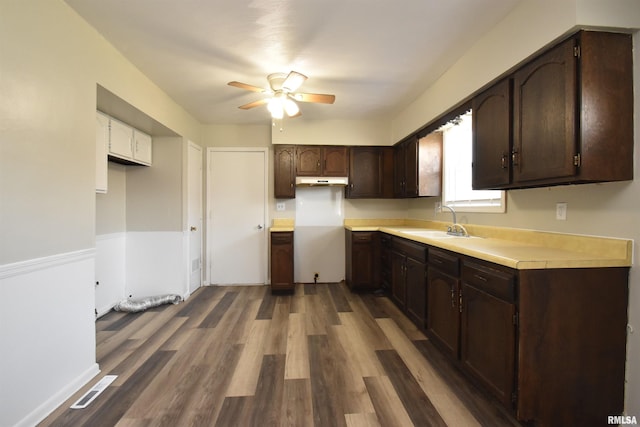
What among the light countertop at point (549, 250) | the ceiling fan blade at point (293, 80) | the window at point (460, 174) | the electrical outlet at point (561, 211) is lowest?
the light countertop at point (549, 250)

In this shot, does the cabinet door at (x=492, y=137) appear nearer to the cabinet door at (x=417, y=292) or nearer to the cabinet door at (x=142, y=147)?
the cabinet door at (x=417, y=292)

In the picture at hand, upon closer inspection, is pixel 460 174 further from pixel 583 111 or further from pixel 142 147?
pixel 142 147

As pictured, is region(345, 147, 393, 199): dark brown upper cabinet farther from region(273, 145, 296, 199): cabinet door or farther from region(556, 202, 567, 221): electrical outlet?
region(556, 202, 567, 221): electrical outlet

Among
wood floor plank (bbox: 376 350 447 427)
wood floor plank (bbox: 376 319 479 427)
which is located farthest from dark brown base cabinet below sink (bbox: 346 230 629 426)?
wood floor plank (bbox: 376 350 447 427)

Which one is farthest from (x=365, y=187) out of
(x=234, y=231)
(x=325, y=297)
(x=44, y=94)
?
(x=44, y=94)

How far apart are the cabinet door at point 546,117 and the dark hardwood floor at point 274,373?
1452mm

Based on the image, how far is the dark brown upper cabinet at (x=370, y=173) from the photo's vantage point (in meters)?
3.94

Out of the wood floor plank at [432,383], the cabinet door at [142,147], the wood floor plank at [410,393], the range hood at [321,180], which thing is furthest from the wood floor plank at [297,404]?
the cabinet door at [142,147]

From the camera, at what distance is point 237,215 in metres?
4.06

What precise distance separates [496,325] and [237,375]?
172cm

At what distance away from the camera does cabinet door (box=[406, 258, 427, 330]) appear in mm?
2432

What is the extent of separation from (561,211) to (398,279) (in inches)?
66.6

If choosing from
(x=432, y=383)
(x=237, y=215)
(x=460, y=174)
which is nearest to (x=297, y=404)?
(x=432, y=383)

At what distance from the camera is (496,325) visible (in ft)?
5.01
